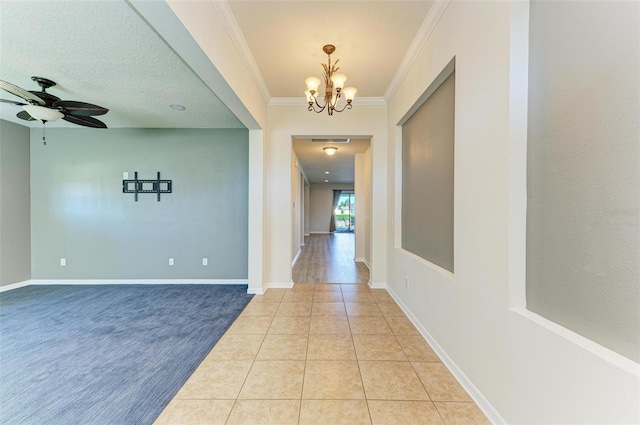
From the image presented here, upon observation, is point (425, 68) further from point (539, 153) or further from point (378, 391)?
point (378, 391)

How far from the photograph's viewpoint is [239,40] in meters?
2.51

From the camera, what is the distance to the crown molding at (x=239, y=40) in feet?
6.89

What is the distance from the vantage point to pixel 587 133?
1080mm

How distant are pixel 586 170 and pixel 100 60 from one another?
3.81 metres

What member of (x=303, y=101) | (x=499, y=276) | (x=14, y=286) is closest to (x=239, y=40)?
(x=303, y=101)

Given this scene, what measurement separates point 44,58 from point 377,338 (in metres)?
4.17

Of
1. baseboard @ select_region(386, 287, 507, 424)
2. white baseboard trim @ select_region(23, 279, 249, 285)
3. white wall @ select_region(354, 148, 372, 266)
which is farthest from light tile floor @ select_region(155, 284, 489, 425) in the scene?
white wall @ select_region(354, 148, 372, 266)

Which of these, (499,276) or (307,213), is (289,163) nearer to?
(499,276)

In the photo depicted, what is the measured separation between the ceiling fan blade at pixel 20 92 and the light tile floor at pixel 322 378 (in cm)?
285

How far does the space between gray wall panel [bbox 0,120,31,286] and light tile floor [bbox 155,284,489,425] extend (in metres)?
4.28

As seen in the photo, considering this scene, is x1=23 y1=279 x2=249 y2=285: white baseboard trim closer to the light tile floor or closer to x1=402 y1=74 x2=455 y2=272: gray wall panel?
the light tile floor

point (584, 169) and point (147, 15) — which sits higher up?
point (147, 15)

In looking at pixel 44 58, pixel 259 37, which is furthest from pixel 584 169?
pixel 44 58

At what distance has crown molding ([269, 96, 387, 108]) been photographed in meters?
3.92
